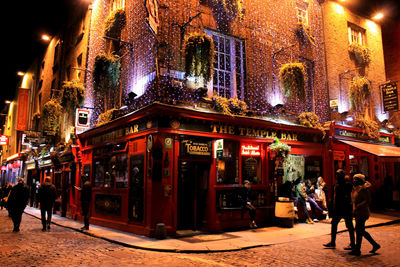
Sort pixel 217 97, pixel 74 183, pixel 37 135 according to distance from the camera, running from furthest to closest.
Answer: pixel 37 135, pixel 74 183, pixel 217 97

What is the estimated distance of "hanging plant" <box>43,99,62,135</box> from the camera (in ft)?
60.4

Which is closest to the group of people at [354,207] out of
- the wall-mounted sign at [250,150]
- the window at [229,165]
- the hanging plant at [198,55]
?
the window at [229,165]

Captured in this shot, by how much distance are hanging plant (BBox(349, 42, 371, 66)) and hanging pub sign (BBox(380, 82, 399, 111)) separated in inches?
70.0

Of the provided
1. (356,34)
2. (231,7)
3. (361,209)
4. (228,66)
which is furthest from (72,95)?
(356,34)

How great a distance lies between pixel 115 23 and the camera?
1410cm

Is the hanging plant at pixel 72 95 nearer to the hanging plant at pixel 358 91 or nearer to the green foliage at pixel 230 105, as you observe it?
the green foliage at pixel 230 105

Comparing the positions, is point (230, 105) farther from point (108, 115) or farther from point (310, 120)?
point (108, 115)

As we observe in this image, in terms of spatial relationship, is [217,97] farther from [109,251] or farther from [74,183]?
[74,183]

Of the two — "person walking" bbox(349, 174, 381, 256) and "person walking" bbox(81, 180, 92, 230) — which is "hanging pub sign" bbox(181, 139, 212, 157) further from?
"person walking" bbox(349, 174, 381, 256)

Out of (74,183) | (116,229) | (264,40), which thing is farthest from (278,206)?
(74,183)

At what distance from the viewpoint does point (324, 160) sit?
15.4m

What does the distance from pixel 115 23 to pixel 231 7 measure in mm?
5193

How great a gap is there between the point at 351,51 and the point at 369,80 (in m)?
2.13

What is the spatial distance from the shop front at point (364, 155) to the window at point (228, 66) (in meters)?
5.76
